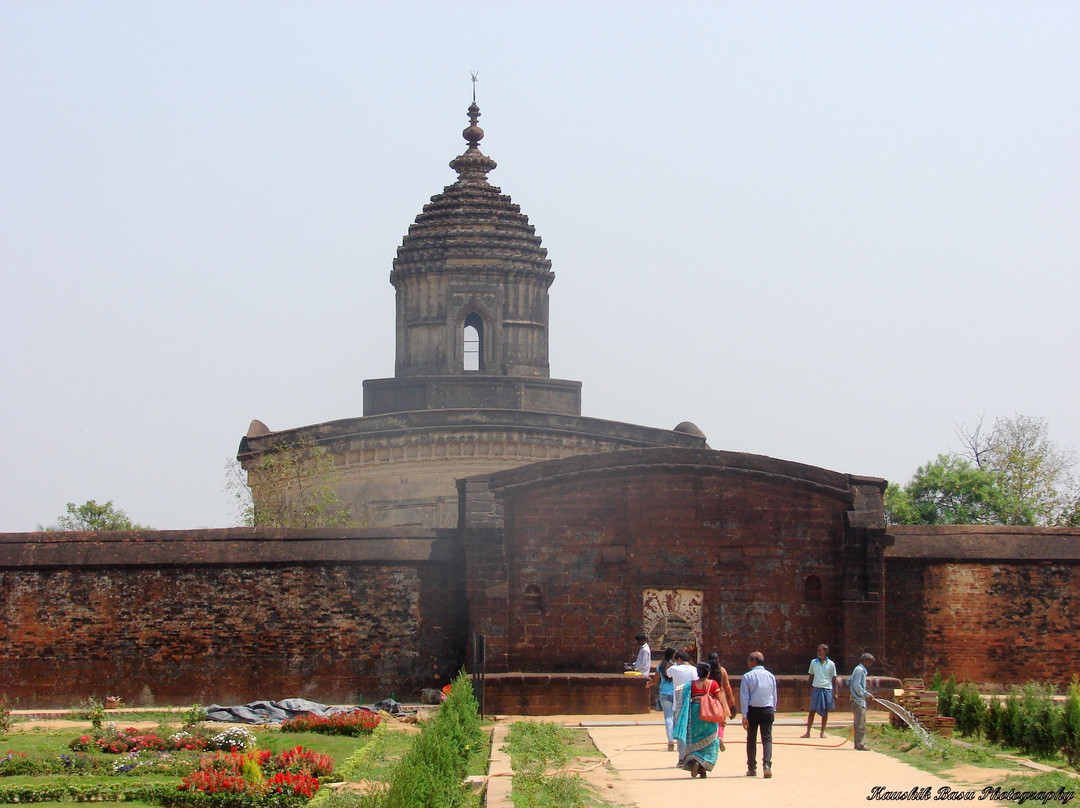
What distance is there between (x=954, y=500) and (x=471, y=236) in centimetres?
1403

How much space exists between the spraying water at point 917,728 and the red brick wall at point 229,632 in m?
7.06

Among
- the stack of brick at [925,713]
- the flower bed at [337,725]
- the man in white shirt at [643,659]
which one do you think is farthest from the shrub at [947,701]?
the flower bed at [337,725]

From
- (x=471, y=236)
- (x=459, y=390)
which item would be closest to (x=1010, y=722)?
(x=459, y=390)

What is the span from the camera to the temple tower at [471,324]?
3256 centimetres

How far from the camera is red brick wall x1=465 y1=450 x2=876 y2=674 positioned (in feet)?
72.1

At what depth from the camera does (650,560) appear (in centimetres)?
2239

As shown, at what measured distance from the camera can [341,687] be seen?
73.7ft

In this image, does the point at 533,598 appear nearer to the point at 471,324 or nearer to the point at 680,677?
the point at 680,677

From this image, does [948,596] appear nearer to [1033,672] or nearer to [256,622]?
[1033,672]

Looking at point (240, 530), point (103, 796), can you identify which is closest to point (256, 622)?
point (240, 530)

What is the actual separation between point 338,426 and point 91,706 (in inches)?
378

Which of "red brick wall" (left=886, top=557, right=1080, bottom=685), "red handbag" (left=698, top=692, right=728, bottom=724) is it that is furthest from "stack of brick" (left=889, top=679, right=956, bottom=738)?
"red brick wall" (left=886, top=557, right=1080, bottom=685)

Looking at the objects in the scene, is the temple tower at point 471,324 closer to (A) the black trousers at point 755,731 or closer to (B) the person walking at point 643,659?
(B) the person walking at point 643,659

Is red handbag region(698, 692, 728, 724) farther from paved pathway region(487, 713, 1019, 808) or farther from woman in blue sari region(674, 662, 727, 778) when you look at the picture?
paved pathway region(487, 713, 1019, 808)
